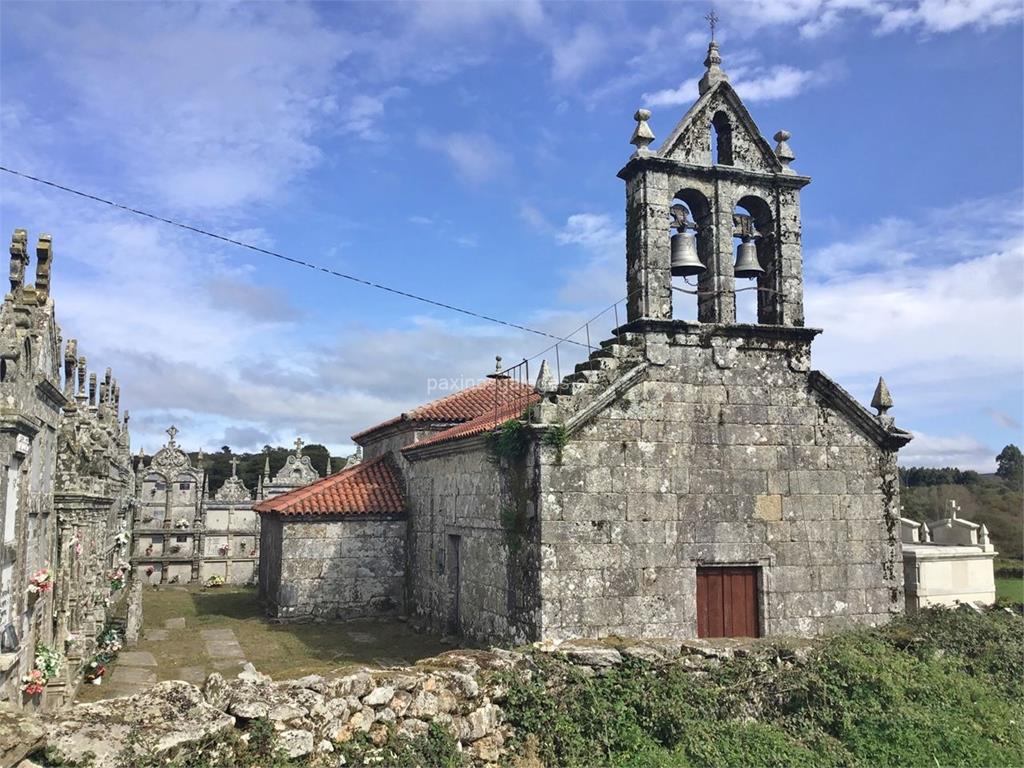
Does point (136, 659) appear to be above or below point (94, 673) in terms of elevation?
below

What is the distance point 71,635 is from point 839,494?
13.4 metres

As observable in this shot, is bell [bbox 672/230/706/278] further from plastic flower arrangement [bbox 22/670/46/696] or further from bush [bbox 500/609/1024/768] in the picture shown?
plastic flower arrangement [bbox 22/670/46/696]

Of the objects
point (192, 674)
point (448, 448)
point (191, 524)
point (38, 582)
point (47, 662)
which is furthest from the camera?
point (191, 524)

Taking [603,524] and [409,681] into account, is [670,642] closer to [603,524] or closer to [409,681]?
[603,524]

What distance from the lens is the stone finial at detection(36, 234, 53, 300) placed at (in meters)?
11.1

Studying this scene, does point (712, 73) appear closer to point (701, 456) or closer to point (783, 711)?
point (701, 456)

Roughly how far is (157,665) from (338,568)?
17.6ft

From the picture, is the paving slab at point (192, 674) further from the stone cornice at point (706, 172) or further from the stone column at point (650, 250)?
the stone cornice at point (706, 172)

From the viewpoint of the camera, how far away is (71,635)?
1331 cm

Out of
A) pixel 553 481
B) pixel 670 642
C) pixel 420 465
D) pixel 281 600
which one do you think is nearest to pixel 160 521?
pixel 281 600

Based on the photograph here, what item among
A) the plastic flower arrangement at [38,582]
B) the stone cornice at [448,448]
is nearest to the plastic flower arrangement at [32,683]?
the plastic flower arrangement at [38,582]

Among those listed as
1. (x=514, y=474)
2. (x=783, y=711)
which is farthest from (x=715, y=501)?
(x=783, y=711)

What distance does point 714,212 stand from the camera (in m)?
12.9

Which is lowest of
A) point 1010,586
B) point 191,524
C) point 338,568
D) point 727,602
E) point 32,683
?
point 1010,586
